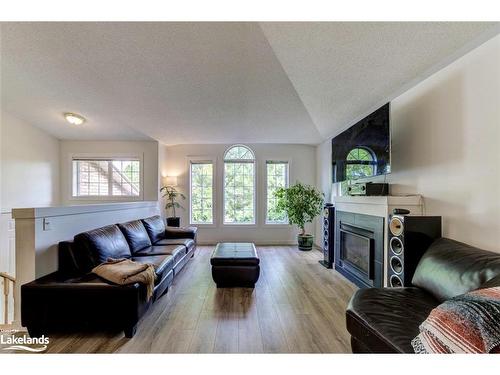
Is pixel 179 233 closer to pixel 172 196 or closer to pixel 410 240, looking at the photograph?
pixel 172 196

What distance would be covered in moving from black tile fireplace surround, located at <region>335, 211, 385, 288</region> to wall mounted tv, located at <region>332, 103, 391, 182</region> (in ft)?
1.94

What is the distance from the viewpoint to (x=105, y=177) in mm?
5758

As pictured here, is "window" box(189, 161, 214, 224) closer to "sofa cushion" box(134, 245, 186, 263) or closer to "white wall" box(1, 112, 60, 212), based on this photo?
Result: "sofa cushion" box(134, 245, 186, 263)

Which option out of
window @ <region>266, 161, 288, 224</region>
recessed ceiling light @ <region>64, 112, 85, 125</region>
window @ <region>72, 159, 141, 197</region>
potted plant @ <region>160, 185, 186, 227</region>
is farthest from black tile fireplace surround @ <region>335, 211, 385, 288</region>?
recessed ceiling light @ <region>64, 112, 85, 125</region>

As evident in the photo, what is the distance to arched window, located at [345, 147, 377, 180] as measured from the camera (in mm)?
3026

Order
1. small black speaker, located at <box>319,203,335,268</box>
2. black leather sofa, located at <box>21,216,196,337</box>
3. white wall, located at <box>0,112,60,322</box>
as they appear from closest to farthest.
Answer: black leather sofa, located at <box>21,216,196,337</box> < small black speaker, located at <box>319,203,335,268</box> < white wall, located at <box>0,112,60,322</box>

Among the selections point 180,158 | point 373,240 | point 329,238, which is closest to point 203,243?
point 180,158

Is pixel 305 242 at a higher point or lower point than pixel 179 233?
lower

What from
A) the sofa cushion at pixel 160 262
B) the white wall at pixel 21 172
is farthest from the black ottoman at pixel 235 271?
the white wall at pixel 21 172

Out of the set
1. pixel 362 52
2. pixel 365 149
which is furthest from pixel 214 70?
pixel 365 149

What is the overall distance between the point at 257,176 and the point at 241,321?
4035 mm

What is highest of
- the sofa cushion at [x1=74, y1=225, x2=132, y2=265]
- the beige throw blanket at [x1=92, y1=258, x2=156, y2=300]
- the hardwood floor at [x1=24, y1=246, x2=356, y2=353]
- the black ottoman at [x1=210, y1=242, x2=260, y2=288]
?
the sofa cushion at [x1=74, y1=225, x2=132, y2=265]

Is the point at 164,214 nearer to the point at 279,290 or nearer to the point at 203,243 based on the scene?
the point at 203,243
